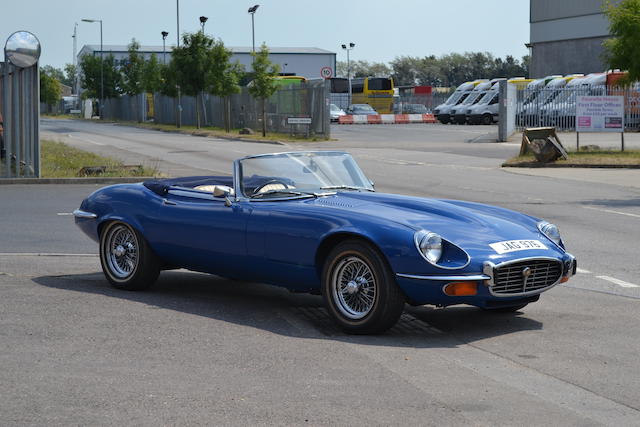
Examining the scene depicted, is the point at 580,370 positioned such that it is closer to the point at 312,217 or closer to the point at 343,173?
the point at 312,217

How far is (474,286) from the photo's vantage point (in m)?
6.39

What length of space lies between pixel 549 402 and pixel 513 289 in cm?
154

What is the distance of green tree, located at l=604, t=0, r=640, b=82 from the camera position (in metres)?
25.0

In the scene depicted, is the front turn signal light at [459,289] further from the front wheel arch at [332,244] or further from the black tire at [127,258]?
the black tire at [127,258]

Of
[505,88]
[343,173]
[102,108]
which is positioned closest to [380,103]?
[102,108]

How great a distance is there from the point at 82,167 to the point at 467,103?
134 ft

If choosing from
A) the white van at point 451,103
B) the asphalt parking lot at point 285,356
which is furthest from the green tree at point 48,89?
the asphalt parking lot at point 285,356

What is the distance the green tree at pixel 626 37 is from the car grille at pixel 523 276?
19565 millimetres

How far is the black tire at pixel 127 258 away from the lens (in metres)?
8.16

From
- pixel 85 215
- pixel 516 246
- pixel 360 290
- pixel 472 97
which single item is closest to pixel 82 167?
pixel 85 215

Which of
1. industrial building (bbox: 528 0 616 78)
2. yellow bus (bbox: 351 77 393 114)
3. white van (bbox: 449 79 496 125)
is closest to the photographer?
white van (bbox: 449 79 496 125)

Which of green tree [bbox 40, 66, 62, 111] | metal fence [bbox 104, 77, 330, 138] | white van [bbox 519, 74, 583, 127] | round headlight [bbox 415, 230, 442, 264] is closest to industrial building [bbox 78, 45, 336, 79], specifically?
→ green tree [bbox 40, 66, 62, 111]

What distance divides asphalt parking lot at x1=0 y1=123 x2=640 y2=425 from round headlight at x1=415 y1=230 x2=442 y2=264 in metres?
0.57

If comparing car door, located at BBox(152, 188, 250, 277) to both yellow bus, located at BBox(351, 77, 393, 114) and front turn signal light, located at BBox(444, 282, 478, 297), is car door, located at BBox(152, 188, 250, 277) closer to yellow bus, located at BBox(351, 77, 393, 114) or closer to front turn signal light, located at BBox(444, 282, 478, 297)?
front turn signal light, located at BBox(444, 282, 478, 297)
